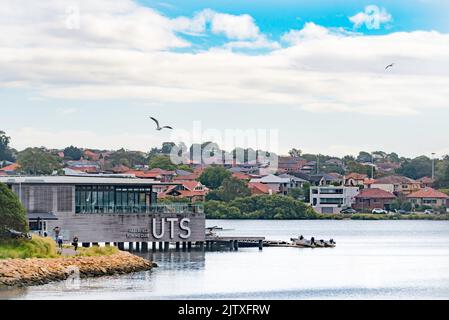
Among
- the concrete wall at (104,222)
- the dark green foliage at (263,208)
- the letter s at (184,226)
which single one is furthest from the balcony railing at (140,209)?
the dark green foliage at (263,208)

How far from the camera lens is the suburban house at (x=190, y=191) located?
169 m

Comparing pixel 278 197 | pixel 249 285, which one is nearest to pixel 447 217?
pixel 278 197

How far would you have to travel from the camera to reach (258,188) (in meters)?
184

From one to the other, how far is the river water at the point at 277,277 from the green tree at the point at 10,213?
4.82 m

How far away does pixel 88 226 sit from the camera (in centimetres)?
7369

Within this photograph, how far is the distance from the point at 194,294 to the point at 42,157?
149 m

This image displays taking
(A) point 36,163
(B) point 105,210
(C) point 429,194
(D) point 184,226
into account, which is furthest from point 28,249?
(C) point 429,194

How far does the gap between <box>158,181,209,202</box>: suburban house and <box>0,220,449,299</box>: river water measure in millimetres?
77670

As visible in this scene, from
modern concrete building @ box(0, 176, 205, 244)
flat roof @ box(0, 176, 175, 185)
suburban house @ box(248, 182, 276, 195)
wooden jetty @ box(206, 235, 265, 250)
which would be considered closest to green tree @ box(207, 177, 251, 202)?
suburban house @ box(248, 182, 276, 195)

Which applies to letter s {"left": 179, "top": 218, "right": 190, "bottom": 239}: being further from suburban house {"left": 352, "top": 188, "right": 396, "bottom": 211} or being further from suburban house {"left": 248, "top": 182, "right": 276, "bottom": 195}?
suburban house {"left": 352, "top": 188, "right": 396, "bottom": 211}
